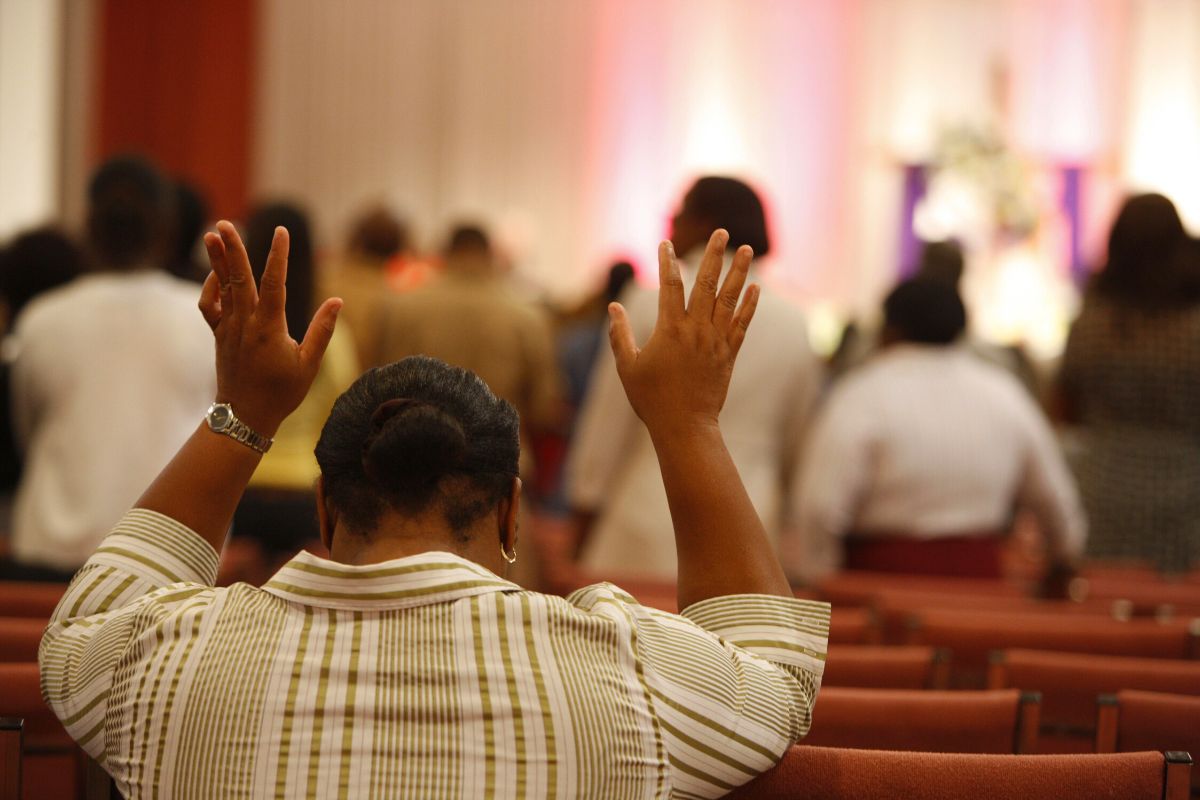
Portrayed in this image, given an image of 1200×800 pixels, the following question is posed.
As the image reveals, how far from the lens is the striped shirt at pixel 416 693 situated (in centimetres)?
141

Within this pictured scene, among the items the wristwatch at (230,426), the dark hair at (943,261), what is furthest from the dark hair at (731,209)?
the dark hair at (943,261)

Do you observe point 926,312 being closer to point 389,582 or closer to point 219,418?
point 219,418

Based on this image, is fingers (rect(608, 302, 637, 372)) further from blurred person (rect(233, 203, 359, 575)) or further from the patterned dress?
the patterned dress

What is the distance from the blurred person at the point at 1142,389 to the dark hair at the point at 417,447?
3.09 m

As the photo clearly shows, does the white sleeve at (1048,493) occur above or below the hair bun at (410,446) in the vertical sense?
below

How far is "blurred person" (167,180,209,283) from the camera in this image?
404cm

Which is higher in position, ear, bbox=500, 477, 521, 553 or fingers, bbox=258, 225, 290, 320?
fingers, bbox=258, 225, 290, 320

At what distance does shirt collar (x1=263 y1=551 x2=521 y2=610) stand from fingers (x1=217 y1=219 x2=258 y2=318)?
1.25ft

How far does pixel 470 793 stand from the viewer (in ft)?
4.56

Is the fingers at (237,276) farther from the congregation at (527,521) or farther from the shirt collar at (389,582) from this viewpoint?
the shirt collar at (389,582)

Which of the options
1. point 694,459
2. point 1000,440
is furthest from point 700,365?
point 1000,440

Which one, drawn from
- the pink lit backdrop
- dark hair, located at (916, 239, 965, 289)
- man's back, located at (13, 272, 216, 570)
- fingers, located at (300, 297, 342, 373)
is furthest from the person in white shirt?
the pink lit backdrop

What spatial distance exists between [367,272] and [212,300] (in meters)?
4.76

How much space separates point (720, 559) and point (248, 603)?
Result: 52cm
